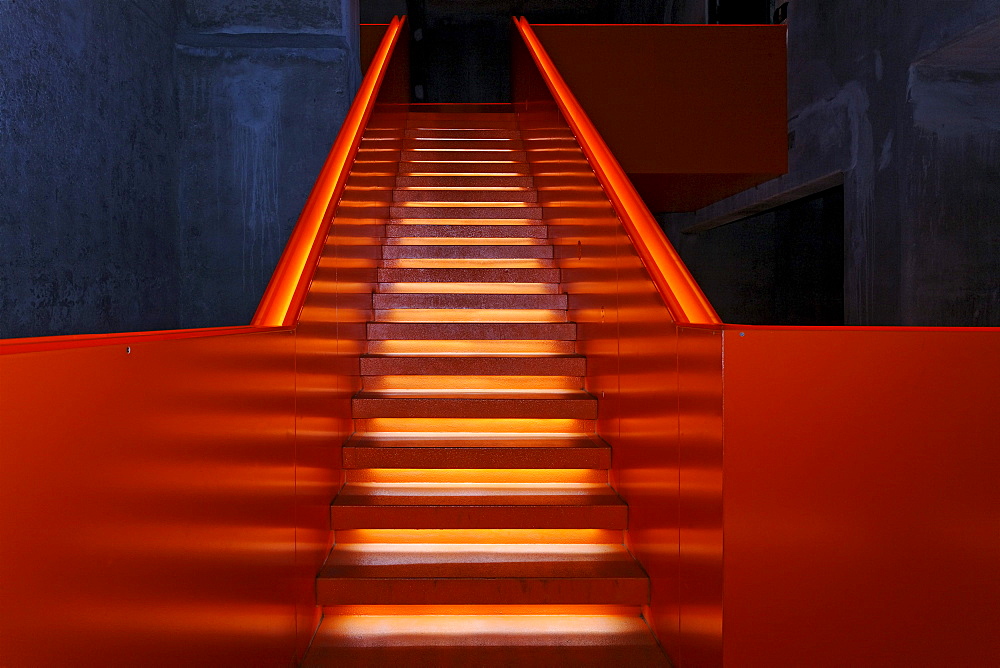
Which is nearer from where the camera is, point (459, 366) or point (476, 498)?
Result: point (476, 498)

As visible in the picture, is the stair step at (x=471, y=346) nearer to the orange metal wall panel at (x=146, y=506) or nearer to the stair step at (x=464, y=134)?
the orange metal wall panel at (x=146, y=506)

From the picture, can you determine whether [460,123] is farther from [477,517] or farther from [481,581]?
[481,581]

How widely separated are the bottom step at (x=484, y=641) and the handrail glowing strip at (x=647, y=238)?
3.60 ft

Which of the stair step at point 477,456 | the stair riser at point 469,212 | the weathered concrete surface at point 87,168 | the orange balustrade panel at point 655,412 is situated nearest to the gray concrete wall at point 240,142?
the weathered concrete surface at point 87,168

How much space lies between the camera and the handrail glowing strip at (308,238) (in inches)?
95.3

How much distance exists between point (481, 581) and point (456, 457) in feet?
1.96

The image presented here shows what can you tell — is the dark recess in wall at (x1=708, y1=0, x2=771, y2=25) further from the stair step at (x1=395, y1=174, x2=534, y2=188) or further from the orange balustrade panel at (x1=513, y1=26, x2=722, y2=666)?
the orange balustrade panel at (x1=513, y1=26, x2=722, y2=666)

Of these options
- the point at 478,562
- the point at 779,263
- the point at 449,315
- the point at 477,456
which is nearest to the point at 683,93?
the point at 779,263

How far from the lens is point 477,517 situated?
9.22ft

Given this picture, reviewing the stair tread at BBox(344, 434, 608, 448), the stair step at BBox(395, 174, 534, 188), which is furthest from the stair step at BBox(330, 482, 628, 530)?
→ the stair step at BBox(395, 174, 534, 188)

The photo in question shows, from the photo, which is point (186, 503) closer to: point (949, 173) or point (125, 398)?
point (125, 398)

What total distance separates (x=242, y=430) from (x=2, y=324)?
2.29 metres

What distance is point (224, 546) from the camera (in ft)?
5.75

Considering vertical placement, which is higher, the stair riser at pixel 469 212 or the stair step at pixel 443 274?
the stair riser at pixel 469 212
